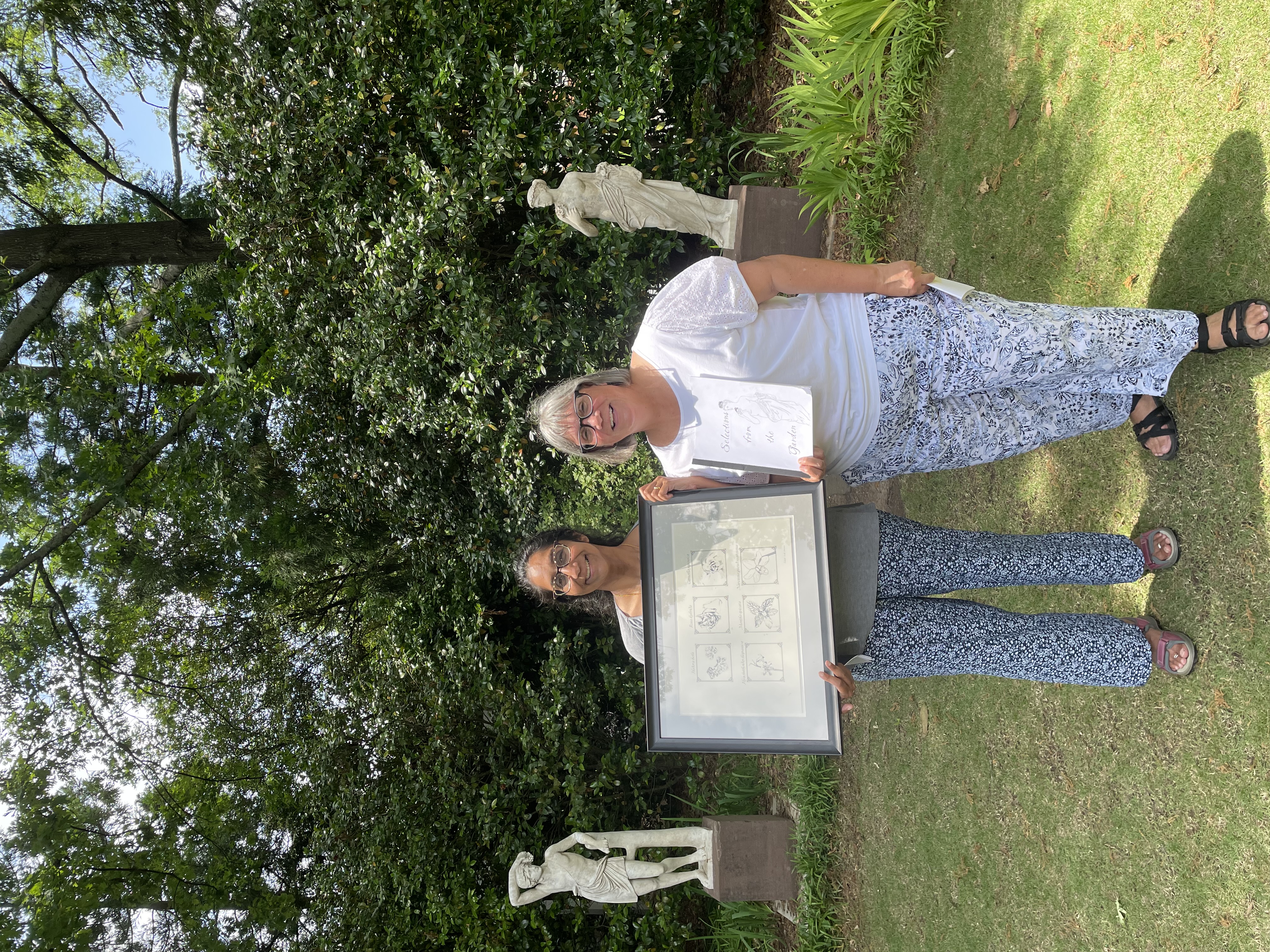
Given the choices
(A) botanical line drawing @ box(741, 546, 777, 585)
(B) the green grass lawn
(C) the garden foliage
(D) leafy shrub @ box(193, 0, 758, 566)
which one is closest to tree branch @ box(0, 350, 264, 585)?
(D) leafy shrub @ box(193, 0, 758, 566)

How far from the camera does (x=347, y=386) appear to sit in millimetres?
6547

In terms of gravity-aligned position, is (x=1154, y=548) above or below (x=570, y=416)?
below

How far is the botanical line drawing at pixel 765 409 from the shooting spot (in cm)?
227

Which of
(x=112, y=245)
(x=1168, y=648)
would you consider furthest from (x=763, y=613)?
(x=112, y=245)

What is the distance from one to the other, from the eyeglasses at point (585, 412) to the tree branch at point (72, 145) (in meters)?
6.69

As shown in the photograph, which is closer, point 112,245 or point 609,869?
point 609,869

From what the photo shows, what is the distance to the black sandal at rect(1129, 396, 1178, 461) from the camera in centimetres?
285

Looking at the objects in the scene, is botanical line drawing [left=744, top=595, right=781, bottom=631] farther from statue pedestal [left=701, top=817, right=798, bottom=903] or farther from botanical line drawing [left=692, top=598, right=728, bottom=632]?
statue pedestal [left=701, top=817, right=798, bottom=903]

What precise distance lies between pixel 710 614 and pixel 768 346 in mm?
944

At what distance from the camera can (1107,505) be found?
343cm

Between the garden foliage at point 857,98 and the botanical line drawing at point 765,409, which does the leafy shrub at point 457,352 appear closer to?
the garden foliage at point 857,98

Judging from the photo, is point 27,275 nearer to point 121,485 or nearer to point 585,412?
point 121,485

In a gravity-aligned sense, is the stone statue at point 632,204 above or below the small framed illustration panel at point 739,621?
above

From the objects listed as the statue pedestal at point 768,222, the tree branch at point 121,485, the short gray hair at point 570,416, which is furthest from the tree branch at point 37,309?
the short gray hair at point 570,416
